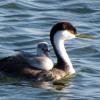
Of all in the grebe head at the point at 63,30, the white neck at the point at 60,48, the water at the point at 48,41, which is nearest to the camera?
the water at the point at 48,41

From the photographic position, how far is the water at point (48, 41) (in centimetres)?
1448

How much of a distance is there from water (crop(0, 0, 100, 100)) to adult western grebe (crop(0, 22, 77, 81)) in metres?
0.21

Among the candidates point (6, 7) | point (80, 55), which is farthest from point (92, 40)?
point (6, 7)

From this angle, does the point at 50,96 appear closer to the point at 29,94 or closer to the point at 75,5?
the point at 29,94

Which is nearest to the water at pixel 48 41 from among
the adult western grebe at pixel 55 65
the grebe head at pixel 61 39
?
the adult western grebe at pixel 55 65

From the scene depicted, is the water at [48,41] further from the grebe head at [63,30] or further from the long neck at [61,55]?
the grebe head at [63,30]

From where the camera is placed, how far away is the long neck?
625 inches

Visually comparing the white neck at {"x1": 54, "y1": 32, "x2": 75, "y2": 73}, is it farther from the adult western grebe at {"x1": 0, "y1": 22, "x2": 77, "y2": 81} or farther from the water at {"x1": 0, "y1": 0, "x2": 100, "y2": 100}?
the water at {"x1": 0, "y1": 0, "x2": 100, "y2": 100}

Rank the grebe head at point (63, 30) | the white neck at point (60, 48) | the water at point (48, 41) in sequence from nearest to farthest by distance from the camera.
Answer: the water at point (48, 41) < the grebe head at point (63, 30) < the white neck at point (60, 48)

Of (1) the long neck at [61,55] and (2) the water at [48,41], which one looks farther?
(1) the long neck at [61,55]

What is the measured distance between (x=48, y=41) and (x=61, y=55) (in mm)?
2212

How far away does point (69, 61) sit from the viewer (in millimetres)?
16031

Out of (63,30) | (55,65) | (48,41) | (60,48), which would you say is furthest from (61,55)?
(48,41)

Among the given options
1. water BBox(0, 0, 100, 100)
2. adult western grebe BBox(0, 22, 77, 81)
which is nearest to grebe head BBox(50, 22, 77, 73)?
adult western grebe BBox(0, 22, 77, 81)
